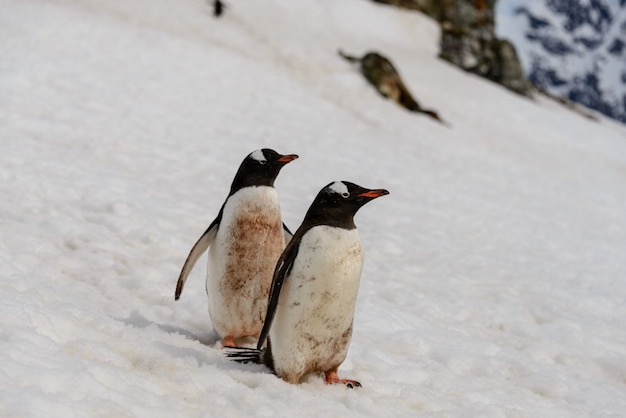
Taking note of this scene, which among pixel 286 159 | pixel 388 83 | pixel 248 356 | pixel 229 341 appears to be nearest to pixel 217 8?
pixel 388 83

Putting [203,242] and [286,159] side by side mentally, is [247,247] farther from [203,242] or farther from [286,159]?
[286,159]

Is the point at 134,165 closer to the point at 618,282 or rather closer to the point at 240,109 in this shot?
the point at 240,109

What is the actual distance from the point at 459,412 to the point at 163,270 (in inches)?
115

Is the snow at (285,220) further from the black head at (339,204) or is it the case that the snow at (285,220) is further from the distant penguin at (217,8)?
the black head at (339,204)

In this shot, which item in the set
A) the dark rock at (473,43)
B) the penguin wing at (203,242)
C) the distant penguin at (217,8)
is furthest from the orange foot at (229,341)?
the dark rock at (473,43)

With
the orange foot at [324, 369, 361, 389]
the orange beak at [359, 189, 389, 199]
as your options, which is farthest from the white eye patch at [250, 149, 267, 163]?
the orange foot at [324, 369, 361, 389]

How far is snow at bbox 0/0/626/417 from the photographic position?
11.7 feet

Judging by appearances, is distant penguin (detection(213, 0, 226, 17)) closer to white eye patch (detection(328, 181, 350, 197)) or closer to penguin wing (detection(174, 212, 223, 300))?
penguin wing (detection(174, 212, 223, 300))

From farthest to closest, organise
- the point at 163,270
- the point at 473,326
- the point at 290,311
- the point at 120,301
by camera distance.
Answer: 1. the point at 473,326
2. the point at 163,270
3. the point at 120,301
4. the point at 290,311

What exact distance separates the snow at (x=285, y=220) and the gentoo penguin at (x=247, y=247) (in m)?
0.35

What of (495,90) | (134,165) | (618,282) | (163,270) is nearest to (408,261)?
(618,282)

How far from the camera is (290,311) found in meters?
3.78

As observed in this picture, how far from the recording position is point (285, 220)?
8.74m

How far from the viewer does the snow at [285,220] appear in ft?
11.7
